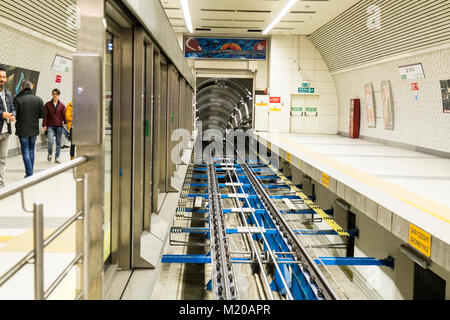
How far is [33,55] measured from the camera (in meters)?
10.9

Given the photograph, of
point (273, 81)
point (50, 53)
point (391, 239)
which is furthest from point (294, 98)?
point (391, 239)

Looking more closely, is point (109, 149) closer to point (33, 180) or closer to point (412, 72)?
point (33, 180)

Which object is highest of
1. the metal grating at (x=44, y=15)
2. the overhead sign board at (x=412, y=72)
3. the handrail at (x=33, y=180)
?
the metal grating at (x=44, y=15)

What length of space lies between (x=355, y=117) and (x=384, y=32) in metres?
4.65

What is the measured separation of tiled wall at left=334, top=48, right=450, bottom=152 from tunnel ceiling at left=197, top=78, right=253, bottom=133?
33.2ft

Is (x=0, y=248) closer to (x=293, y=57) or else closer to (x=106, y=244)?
(x=106, y=244)

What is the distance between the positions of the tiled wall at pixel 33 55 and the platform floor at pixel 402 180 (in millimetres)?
6484

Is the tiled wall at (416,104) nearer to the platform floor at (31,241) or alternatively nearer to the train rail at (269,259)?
the train rail at (269,259)

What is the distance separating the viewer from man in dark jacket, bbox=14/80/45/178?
7.27m

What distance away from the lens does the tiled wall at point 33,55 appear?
9.49m

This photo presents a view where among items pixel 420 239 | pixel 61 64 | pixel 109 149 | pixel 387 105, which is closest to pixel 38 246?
pixel 109 149

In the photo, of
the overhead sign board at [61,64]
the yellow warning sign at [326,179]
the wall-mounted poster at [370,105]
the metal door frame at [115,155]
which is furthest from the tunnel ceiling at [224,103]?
the metal door frame at [115,155]

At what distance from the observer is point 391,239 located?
223 inches

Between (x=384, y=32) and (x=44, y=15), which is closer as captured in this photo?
(x=44, y=15)
